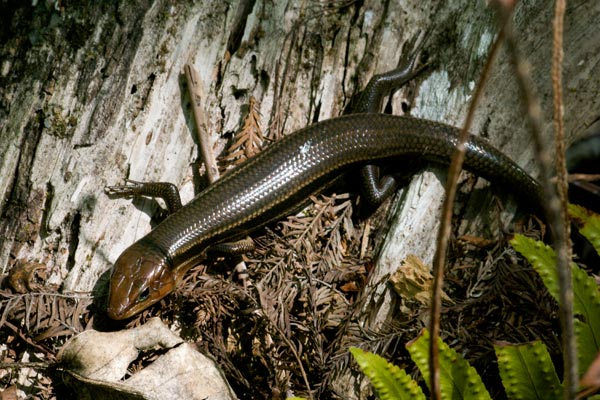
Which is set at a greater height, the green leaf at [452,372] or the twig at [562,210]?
the twig at [562,210]

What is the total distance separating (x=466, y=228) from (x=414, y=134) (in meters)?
0.80

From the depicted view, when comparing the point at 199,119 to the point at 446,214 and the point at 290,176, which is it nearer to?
the point at 290,176

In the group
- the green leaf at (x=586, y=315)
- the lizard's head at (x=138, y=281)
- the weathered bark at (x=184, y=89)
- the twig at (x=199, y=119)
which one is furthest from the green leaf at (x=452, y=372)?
the twig at (x=199, y=119)

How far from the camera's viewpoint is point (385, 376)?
2.99 m

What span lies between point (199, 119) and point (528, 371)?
115 inches

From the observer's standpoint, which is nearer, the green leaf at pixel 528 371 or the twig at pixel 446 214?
the twig at pixel 446 214

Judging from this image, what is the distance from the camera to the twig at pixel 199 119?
4480 mm

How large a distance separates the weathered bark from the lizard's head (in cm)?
25

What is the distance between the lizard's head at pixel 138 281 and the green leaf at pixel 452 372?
201 cm

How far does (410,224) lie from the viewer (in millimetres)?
4188

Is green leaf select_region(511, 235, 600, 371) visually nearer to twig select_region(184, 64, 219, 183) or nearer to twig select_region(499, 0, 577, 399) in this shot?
twig select_region(499, 0, 577, 399)

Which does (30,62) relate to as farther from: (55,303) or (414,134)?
(414,134)

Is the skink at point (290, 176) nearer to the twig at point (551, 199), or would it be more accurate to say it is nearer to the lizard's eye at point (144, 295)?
the lizard's eye at point (144, 295)

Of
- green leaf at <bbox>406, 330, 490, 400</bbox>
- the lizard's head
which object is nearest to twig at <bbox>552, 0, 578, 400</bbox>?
green leaf at <bbox>406, 330, 490, 400</bbox>
